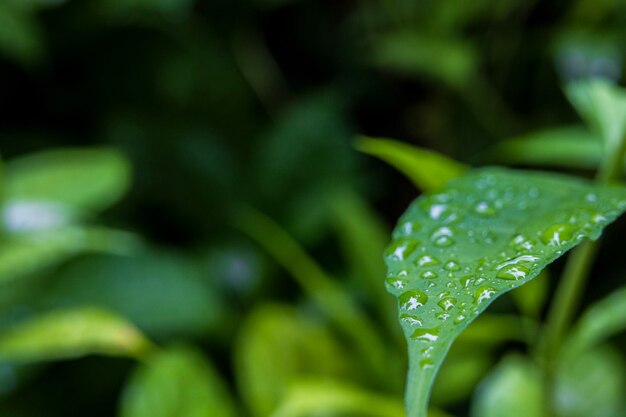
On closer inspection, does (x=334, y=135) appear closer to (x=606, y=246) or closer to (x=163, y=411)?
(x=606, y=246)

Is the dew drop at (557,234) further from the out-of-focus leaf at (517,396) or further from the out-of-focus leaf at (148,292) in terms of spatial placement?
the out-of-focus leaf at (148,292)

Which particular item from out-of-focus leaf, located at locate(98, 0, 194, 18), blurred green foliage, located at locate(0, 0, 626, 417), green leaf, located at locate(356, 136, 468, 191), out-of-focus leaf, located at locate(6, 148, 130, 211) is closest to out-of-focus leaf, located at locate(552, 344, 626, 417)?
blurred green foliage, located at locate(0, 0, 626, 417)

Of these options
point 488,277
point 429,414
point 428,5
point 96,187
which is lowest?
point 429,414

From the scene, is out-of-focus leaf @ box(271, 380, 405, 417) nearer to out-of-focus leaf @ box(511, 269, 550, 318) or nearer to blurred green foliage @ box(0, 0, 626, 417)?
blurred green foliage @ box(0, 0, 626, 417)

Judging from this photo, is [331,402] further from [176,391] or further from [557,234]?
[557,234]

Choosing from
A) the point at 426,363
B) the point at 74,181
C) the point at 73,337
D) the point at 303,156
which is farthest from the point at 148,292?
the point at 426,363

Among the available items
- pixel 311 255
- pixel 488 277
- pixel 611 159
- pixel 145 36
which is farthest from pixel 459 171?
pixel 145 36

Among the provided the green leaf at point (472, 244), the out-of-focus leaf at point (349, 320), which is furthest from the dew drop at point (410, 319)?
the out-of-focus leaf at point (349, 320)
